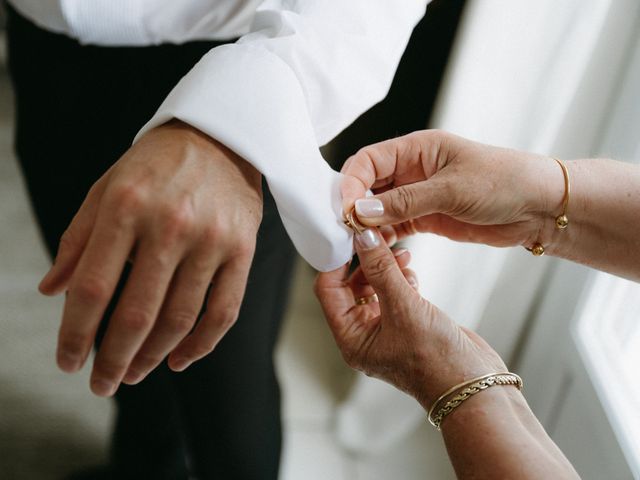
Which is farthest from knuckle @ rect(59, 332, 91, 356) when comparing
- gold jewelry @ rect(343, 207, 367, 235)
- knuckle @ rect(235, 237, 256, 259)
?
gold jewelry @ rect(343, 207, 367, 235)

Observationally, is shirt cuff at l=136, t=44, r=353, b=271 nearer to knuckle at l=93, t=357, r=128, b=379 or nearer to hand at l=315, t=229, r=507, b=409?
hand at l=315, t=229, r=507, b=409

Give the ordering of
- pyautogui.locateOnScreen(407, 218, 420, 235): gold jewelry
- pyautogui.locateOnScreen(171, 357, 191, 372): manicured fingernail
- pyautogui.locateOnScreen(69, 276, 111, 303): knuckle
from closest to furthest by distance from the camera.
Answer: pyautogui.locateOnScreen(69, 276, 111, 303): knuckle → pyautogui.locateOnScreen(171, 357, 191, 372): manicured fingernail → pyautogui.locateOnScreen(407, 218, 420, 235): gold jewelry

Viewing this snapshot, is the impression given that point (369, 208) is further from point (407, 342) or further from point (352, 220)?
point (407, 342)

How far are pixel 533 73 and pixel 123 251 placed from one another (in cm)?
64

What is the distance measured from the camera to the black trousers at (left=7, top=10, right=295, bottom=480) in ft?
2.31

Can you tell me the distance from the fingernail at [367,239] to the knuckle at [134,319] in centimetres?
24

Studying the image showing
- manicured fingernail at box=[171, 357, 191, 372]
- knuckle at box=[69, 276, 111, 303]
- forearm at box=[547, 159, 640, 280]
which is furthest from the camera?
forearm at box=[547, 159, 640, 280]

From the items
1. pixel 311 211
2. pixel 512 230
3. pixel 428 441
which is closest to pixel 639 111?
pixel 512 230

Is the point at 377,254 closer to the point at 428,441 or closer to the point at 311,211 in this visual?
the point at 311,211

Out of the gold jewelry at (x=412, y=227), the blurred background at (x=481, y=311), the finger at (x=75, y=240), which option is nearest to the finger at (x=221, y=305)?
the finger at (x=75, y=240)

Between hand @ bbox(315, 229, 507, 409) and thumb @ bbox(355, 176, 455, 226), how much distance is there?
0.02 metres

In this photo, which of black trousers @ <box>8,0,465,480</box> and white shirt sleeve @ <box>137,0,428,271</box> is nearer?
white shirt sleeve @ <box>137,0,428,271</box>

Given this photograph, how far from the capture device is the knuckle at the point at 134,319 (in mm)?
444

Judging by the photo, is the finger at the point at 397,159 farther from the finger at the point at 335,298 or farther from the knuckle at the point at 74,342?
the knuckle at the point at 74,342
